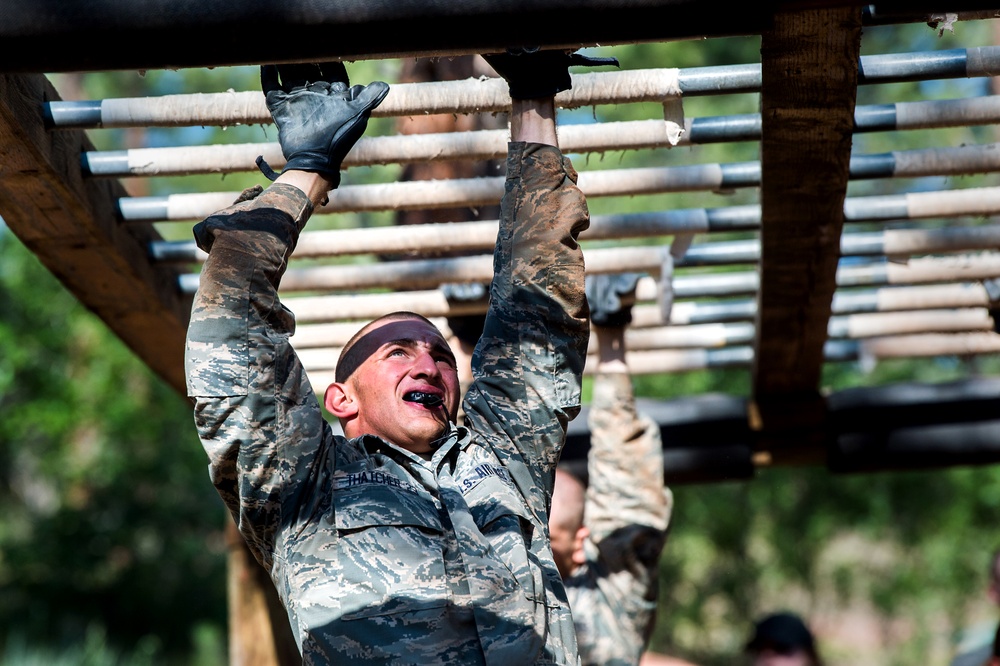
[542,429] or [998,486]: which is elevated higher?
[998,486]

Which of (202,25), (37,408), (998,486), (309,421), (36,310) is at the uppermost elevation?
(36,310)

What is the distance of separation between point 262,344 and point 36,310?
359 inches

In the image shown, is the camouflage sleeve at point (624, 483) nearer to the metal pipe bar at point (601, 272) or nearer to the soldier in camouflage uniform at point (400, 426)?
the metal pipe bar at point (601, 272)

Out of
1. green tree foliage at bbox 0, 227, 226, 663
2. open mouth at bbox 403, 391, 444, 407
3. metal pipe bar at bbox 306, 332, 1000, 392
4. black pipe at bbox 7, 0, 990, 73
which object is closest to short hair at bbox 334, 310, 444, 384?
open mouth at bbox 403, 391, 444, 407

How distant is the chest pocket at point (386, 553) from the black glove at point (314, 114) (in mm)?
739

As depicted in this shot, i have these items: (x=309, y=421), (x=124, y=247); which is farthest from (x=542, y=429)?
(x=124, y=247)

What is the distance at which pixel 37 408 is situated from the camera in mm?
10305

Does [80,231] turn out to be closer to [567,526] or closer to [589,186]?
[589,186]

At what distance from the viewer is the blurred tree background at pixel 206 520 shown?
10.6 m

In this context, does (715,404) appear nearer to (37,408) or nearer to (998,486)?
(998,486)

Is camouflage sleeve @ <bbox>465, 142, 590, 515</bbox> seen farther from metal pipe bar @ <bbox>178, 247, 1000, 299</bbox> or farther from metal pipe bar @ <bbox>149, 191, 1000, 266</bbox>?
metal pipe bar @ <bbox>178, 247, 1000, 299</bbox>

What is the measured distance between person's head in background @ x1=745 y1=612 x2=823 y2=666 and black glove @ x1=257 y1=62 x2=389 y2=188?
3242 mm

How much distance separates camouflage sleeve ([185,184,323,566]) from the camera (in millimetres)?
2354

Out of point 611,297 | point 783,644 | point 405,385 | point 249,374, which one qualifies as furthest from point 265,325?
point 783,644
